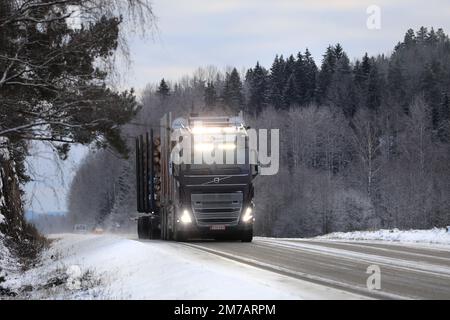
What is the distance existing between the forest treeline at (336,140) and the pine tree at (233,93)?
322mm

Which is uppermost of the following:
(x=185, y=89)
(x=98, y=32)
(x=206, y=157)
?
(x=185, y=89)

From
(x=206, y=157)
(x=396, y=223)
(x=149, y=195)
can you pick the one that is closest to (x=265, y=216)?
(x=396, y=223)

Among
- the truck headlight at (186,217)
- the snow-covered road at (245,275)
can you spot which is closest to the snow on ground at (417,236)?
the snow-covered road at (245,275)

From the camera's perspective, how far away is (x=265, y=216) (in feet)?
275

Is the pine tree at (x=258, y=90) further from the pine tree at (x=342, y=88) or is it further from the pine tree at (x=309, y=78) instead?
the pine tree at (x=342, y=88)

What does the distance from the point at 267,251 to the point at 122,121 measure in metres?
5.23

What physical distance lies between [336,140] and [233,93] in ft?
76.4

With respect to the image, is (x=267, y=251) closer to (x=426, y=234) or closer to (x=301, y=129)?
(x=426, y=234)

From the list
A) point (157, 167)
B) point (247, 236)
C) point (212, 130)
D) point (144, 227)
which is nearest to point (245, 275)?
point (247, 236)

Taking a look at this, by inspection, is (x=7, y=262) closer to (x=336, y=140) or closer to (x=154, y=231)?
(x=154, y=231)

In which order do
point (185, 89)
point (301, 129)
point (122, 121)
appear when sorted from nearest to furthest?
point (122, 121) < point (301, 129) < point (185, 89)

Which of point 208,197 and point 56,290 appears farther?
point 208,197

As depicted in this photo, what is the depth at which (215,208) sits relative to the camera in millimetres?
20922

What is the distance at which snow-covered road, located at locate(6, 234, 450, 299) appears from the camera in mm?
9547
